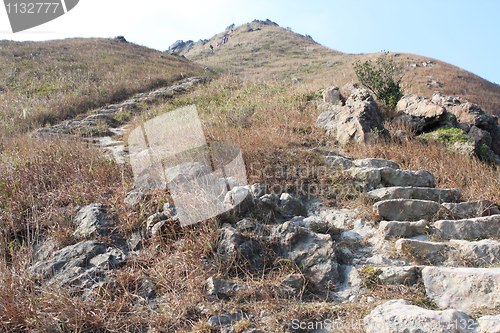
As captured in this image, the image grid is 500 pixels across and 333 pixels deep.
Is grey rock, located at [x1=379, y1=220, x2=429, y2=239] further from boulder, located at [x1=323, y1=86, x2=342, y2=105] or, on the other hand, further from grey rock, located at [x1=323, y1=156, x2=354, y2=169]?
boulder, located at [x1=323, y1=86, x2=342, y2=105]

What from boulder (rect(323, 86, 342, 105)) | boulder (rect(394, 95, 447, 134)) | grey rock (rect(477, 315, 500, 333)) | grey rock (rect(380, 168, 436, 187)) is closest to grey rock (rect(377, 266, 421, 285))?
grey rock (rect(477, 315, 500, 333))

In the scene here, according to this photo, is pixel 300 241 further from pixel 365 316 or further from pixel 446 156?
pixel 446 156

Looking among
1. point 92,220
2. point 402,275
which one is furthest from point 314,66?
point 402,275

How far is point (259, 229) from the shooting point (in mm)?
3416

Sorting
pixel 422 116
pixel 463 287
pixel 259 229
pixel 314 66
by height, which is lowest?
pixel 463 287

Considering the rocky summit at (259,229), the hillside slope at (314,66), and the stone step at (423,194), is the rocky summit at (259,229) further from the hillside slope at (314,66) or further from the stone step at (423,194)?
the hillside slope at (314,66)

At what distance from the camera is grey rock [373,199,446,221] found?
370cm

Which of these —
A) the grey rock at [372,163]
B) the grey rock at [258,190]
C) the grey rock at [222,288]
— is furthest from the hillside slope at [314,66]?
the grey rock at [222,288]

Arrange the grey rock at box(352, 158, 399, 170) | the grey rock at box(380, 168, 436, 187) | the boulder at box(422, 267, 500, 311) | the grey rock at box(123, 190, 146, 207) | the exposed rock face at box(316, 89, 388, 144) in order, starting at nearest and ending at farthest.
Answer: the boulder at box(422, 267, 500, 311), the grey rock at box(123, 190, 146, 207), the grey rock at box(380, 168, 436, 187), the grey rock at box(352, 158, 399, 170), the exposed rock face at box(316, 89, 388, 144)

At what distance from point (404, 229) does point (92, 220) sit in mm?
3963

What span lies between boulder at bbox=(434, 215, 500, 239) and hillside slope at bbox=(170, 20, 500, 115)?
334 inches

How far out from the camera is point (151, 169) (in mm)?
4898

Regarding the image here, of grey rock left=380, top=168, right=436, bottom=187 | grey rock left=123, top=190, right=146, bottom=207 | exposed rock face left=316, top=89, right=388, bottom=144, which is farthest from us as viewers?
exposed rock face left=316, top=89, right=388, bottom=144

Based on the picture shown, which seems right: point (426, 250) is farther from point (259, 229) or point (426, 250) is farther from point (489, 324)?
point (259, 229)
